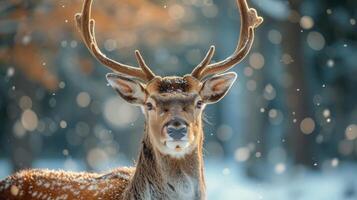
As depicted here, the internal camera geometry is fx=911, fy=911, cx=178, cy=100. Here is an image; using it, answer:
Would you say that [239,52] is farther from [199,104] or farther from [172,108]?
[172,108]

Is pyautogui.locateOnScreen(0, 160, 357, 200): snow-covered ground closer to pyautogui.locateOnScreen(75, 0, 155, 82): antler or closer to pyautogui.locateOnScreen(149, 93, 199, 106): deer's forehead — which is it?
pyautogui.locateOnScreen(75, 0, 155, 82): antler

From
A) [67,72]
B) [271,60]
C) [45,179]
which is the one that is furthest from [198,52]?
[45,179]

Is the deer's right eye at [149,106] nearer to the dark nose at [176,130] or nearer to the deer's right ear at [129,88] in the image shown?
the deer's right ear at [129,88]

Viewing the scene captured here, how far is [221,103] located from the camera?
2595 centimetres

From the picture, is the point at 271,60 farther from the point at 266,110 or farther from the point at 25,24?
the point at 25,24

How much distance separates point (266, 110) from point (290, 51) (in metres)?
4.20

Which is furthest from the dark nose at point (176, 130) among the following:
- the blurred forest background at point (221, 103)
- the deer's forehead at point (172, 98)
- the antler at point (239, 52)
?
the blurred forest background at point (221, 103)

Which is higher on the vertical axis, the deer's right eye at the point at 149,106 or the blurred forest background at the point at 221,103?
the blurred forest background at the point at 221,103

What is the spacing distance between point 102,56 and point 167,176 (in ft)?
4.06

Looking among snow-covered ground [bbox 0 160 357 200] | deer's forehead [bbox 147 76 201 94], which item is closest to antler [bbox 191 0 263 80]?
deer's forehead [bbox 147 76 201 94]

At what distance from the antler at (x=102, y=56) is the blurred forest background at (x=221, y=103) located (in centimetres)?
680

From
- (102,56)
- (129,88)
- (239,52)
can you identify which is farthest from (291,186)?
(129,88)

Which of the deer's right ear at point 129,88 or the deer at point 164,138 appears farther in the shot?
the deer's right ear at point 129,88

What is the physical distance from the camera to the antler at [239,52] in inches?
273
